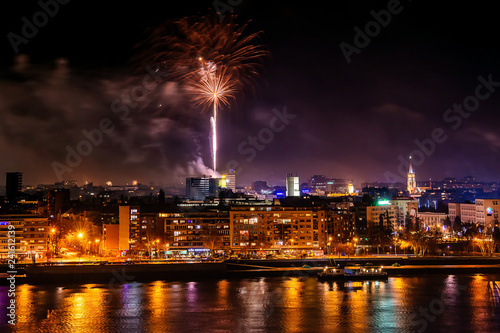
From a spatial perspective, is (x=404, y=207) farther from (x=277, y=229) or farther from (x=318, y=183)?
(x=318, y=183)

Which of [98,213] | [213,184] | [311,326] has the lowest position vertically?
[311,326]

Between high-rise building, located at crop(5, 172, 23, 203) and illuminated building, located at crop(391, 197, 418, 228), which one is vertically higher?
high-rise building, located at crop(5, 172, 23, 203)

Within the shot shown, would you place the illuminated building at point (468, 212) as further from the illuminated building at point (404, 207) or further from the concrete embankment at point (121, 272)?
the concrete embankment at point (121, 272)

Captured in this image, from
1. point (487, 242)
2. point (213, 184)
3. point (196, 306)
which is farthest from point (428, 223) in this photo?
point (196, 306)

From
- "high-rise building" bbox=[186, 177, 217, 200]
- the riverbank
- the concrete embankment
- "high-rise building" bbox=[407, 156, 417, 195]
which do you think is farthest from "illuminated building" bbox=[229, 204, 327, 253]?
"high-rise building" bbox=[407, 156, 417, 195]

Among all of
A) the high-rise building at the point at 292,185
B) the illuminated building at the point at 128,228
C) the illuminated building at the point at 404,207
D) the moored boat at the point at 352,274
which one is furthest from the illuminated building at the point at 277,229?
the high-rise building at the point at 292,185

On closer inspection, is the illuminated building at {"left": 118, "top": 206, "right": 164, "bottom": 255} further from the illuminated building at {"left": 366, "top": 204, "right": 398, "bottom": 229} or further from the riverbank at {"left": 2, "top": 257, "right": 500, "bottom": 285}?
the illuminated building at {"left": 366, "top": 204, "right": 398, "bottom": 229}

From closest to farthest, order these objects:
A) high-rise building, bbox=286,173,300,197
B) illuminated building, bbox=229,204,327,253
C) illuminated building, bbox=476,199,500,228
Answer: illuminated building, bbox=229,204,327,253 → illuminated building, bbox=476,199,500,228 → high-rise building, bbox=286,173,300,197

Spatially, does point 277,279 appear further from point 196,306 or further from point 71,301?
point 71,301
